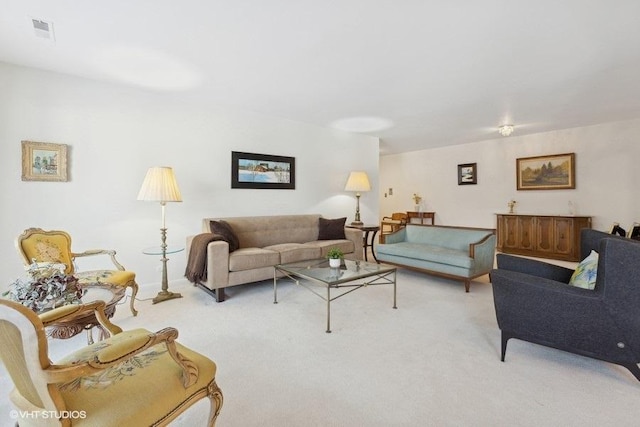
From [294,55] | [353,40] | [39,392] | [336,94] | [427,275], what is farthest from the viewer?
[427,275]

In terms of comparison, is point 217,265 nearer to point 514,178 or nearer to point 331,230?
point 331,230

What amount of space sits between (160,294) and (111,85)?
7.86ft

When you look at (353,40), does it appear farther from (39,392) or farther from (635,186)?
(635,186)

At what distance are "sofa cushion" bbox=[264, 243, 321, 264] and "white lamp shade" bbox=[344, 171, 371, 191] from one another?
1.79 meters

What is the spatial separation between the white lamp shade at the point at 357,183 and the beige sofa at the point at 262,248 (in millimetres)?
889

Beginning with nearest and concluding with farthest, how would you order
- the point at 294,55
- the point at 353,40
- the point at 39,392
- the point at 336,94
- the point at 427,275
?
1. the point at 39,392
2. the point at 353,40
3. the point at 294,55
4. the point at 336,94
5. the point at 427,275

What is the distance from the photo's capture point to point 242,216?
4406 mm

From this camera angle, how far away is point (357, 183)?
540 cm

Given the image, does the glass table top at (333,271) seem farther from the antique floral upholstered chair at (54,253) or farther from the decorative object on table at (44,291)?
the decorative object on table at (44,291)

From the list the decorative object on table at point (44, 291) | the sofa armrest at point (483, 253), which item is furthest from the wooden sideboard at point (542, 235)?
the decorative object on table at point (44, 291)

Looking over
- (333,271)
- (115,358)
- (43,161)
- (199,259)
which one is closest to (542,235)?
(333,271)

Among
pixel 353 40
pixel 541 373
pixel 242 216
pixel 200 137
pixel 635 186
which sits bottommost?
pixel 541 373

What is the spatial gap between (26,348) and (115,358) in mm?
226

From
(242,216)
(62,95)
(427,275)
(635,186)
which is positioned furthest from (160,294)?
(635,186)
